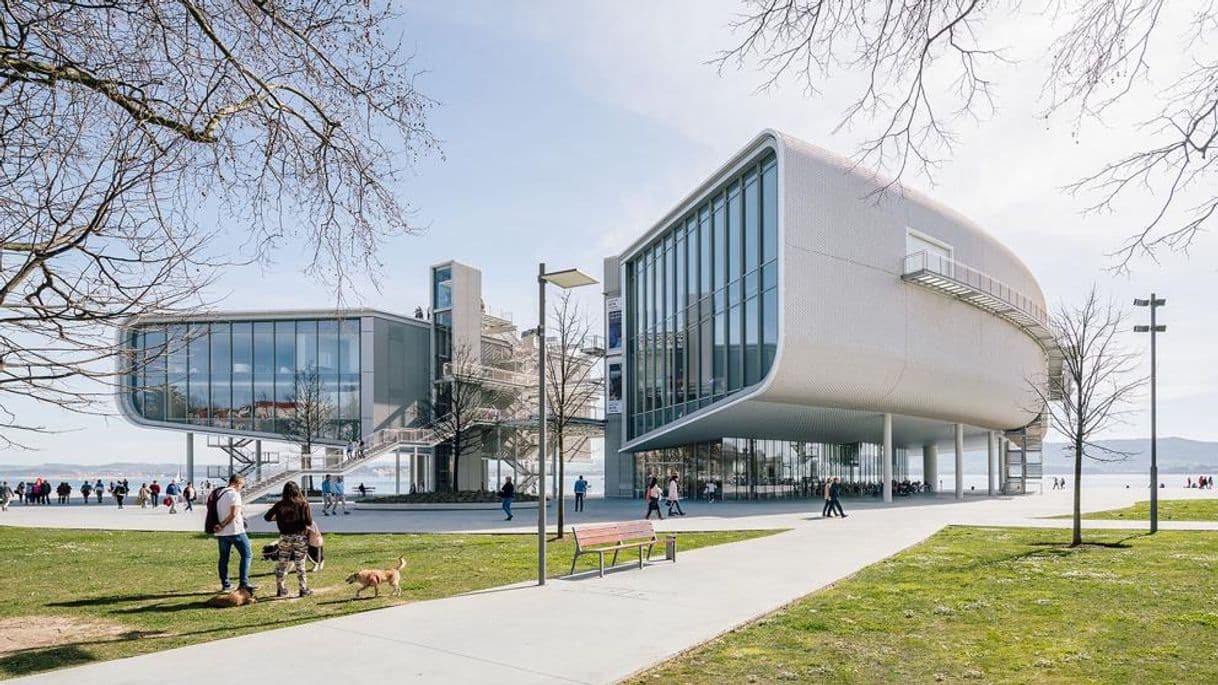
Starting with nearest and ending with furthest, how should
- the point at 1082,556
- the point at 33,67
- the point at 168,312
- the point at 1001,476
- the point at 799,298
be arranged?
the point at 33,67 → the point at 168,312 → the point at 1082,556 → the point at 799,298 → the point at 1001,476

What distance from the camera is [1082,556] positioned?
Result: 1680 centimetres

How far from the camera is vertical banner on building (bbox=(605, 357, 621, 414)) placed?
2078 inches

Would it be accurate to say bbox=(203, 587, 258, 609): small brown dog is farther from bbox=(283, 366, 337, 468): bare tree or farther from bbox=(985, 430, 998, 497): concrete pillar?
bbox=(985, 430, 998, 497): concrete pillar

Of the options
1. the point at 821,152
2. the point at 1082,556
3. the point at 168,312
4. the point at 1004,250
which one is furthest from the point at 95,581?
the point at 1004,250

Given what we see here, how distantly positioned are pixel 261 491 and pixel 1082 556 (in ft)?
109

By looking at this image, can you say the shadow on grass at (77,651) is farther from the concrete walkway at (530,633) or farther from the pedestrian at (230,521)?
the pedestrian at (230,521)

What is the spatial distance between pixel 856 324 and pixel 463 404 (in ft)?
76.2

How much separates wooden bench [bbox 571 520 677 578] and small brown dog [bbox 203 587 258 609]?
4736mm

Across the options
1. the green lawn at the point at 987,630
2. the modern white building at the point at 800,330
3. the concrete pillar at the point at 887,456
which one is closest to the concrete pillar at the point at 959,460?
the modern white building at the point at 800,330

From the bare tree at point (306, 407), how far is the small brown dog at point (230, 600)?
38.1m

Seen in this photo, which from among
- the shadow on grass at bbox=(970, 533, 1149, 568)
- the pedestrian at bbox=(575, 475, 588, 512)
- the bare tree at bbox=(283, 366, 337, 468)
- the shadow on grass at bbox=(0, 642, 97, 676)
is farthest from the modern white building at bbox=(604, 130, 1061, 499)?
the shadow on grass at bbox=(0, 642, 97, 676)

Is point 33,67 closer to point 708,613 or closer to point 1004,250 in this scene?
point 708,613

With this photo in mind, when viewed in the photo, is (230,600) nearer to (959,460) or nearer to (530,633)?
(530,633)

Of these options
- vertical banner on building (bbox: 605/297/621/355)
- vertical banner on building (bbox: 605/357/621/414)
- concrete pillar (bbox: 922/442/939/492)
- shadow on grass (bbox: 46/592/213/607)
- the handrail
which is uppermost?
the handrail
